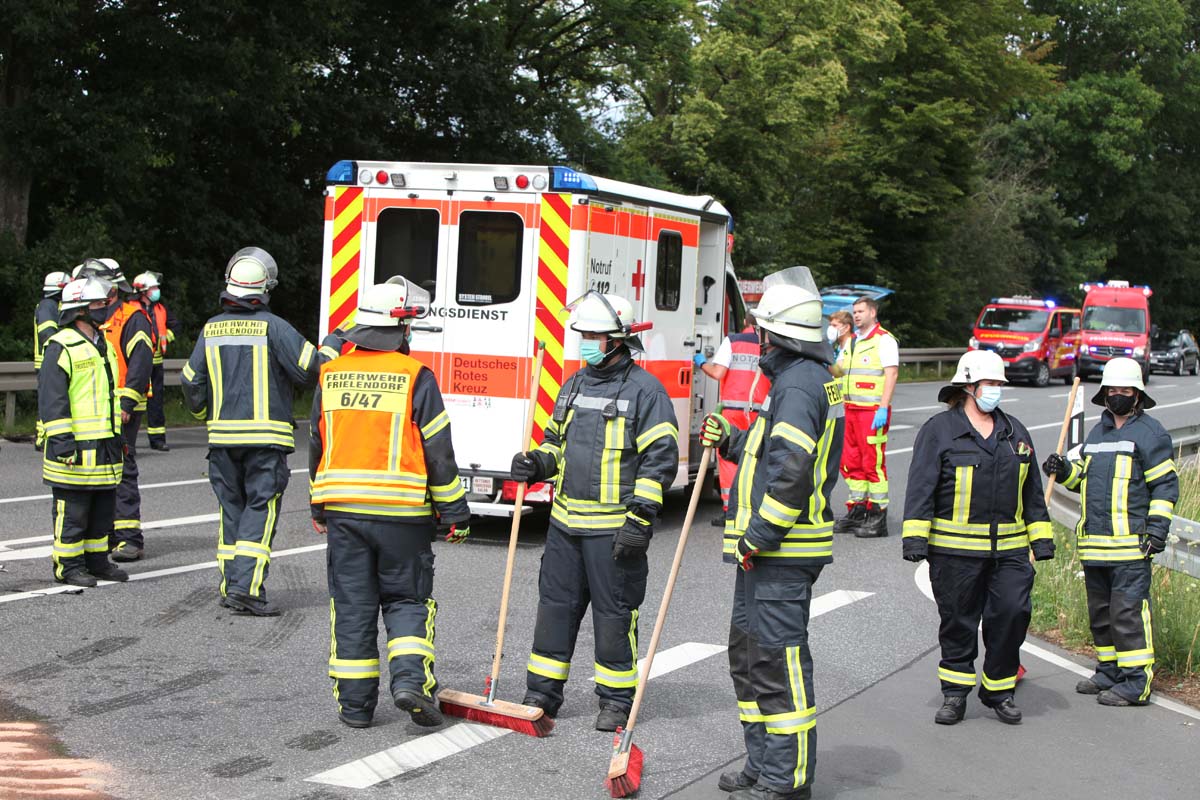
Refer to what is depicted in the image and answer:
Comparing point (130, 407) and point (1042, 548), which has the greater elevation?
point (130, 407)

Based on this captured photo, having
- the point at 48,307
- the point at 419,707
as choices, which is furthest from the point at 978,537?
the point at 48,307

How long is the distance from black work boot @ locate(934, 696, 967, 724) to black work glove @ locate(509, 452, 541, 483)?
217 cm

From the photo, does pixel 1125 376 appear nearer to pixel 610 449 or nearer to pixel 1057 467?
pixel 1057 467

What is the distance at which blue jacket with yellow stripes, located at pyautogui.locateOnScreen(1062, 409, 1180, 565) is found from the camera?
7324 mm

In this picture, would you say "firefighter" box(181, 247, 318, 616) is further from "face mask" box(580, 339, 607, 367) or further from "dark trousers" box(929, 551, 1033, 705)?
"dark trousers" box(929, 551, 1033, 705)

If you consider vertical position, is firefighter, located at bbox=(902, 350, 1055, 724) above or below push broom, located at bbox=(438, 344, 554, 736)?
above

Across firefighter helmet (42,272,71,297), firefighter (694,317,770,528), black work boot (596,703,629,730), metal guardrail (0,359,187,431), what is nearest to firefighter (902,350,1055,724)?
black work boot (596,703,629,730)

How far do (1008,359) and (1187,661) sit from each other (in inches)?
1106

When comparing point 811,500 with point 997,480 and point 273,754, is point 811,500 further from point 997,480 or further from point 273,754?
point 273,754

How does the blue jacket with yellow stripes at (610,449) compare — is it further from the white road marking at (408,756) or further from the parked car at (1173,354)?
the parked car at (1173,354)

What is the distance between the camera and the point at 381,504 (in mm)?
6172

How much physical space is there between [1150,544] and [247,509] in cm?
478

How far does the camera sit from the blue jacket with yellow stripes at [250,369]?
8.13 meters

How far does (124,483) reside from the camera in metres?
9.72
